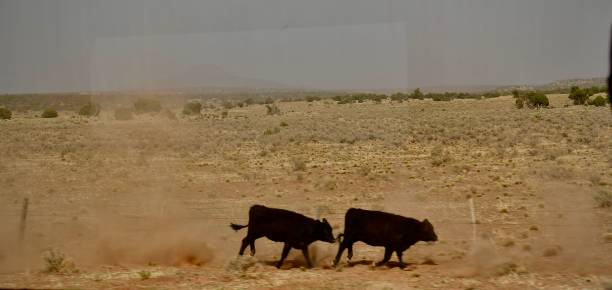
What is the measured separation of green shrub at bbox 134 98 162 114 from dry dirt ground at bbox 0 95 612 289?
27736 mm

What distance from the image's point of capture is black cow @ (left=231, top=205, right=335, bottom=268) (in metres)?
13.0

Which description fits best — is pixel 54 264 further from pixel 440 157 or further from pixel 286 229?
pixel 440 157

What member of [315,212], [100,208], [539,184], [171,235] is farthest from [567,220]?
[100,208]

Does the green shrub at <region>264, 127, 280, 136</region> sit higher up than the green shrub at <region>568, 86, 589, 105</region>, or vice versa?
the green shrub at <region>568, 86, 589, 105</region>

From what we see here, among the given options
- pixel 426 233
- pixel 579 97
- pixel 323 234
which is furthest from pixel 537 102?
pixel 323 234

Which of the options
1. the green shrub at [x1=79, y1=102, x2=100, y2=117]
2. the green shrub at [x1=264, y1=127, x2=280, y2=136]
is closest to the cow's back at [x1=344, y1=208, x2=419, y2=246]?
the green shrub at [x1=264, y1=127, x2=280, y2=136]

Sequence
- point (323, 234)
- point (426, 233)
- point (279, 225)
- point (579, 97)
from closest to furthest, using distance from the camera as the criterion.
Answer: point (279, 225) < point (323, 234) < point (426, 233) < point (579, 97)

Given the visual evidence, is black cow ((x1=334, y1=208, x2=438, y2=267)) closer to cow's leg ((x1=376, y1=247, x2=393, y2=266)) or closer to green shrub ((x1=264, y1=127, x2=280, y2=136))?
cow's leg ((x1=376, y1=247, x2=393, y2=266))

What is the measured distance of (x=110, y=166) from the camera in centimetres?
3319

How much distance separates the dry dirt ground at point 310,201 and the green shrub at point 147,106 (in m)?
27.7

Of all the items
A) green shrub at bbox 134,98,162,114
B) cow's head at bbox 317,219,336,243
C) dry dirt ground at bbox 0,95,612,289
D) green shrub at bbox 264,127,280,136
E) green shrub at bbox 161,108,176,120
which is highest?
green shrub at bbox 134,98,162,114

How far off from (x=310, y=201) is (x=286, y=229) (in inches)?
376

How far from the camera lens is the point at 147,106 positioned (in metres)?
79.1

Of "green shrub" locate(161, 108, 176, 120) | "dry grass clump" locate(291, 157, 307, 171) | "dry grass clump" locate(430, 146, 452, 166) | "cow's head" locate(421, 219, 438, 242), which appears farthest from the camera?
"green shrub" locate(161, 108, 176, 120)
